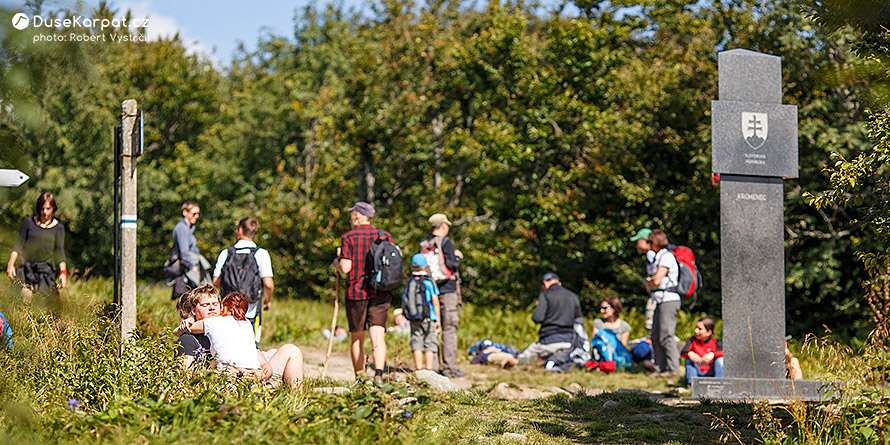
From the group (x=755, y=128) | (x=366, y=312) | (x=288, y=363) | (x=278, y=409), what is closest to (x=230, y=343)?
(x=288, y=363)

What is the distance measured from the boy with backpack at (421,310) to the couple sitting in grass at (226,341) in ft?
9.70

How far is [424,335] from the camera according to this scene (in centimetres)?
897

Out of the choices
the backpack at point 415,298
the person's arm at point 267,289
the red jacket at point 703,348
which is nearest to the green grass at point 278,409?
the person's arm at point 267,289

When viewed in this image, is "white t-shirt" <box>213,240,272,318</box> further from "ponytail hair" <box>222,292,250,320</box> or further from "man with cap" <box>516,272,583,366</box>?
"man with cap" <box>516,272,583,366</box>

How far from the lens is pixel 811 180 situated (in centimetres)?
1316

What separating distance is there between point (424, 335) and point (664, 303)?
2664mm

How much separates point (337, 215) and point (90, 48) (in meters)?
16.3

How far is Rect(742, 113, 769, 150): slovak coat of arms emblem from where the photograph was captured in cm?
751

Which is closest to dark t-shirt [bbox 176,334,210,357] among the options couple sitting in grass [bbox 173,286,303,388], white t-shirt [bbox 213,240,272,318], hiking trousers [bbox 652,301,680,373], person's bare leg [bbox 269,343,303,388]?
couple sitting in grass [bbox 173,286,303,388]

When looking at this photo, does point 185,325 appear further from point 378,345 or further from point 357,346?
point 357,346

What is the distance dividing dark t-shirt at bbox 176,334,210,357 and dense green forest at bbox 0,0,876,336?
5996mm

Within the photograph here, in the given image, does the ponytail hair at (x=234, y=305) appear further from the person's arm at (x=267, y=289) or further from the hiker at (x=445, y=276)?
the hiker at (x=445, y=276)

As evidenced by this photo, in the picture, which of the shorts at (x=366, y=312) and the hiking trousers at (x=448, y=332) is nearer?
the shorts at (x=366, y=312)

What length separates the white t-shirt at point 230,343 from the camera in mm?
5121
